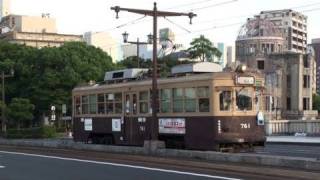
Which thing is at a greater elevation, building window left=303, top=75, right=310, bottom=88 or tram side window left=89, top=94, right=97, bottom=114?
building window left=303, top=75, right=310, bottom=88

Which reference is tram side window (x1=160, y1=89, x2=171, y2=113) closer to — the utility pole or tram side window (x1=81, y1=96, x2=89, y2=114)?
the utility pole

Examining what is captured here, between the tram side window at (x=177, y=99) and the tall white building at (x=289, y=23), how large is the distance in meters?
104

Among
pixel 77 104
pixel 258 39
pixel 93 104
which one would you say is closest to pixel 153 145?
pixel 93 104

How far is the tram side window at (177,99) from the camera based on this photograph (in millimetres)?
25211

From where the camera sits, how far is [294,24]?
447 ft

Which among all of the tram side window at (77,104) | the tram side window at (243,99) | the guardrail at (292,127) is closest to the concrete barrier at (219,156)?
the tram side window at (77,104)

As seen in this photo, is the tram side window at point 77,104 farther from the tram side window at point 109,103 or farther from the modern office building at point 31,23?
the modern office building at point 31,23

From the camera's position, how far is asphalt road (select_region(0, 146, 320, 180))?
16547 mm

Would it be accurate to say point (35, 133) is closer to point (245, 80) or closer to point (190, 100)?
point (190, 100)

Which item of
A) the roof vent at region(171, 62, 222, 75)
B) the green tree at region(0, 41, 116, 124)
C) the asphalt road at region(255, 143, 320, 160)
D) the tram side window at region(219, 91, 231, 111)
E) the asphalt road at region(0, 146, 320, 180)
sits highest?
the green tree at region(0, 41, 116, 124)

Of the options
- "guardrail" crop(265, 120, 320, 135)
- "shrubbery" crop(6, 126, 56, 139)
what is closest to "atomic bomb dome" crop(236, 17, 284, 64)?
"guardrail" crop(265, 120, 320, 135)

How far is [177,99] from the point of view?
2548 cm

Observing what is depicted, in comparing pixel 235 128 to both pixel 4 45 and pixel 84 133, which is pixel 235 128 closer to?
pixel 84 133

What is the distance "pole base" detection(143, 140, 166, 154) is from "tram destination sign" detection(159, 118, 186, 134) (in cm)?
59
